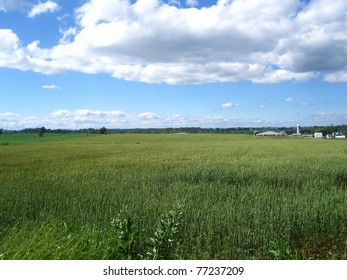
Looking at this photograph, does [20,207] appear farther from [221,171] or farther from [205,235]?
[221,171]

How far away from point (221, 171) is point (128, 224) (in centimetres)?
1263

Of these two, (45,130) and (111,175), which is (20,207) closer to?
(111,175)

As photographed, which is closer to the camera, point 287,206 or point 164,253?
point 164,253

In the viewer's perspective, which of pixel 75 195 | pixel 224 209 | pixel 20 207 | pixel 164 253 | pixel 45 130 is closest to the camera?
pixel 164 253

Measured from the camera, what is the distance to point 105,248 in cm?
629

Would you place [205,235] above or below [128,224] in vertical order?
below

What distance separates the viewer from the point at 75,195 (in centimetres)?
1226

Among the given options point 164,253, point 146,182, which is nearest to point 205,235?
point 164,253

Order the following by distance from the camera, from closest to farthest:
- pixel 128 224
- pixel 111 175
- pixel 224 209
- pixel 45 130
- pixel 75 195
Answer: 1. pixel 128 224
2. pixel 224 209
3. pixel 75 195
4. pixel 111 175
5. pixel 45 130

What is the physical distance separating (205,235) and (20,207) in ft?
20.1

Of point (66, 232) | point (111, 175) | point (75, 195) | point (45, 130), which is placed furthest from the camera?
point (45, 130)

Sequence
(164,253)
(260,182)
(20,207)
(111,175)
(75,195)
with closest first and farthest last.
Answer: (164,253) → (20,207) → (75,195) → (260,182) → (111,175)

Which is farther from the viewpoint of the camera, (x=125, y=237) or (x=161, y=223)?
(x=161, y=223)

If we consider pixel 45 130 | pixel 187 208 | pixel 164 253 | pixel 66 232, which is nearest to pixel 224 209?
pixel 187 208
